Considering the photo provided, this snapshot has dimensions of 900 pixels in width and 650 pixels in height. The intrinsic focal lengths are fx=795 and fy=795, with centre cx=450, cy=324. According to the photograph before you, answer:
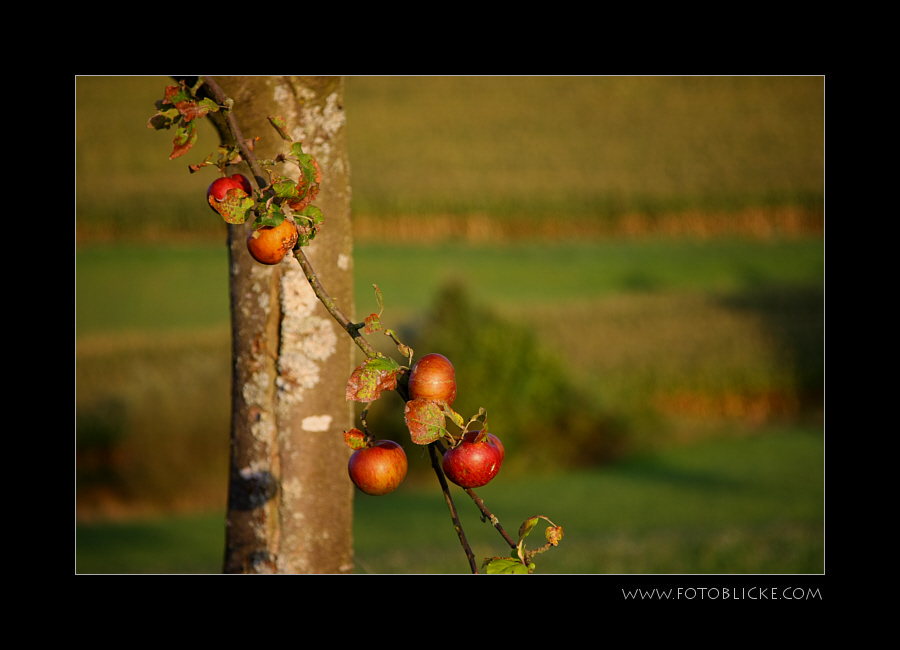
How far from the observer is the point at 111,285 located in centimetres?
1155

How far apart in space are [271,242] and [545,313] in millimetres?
9477

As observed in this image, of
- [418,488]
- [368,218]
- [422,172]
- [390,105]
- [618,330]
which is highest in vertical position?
[390,105]

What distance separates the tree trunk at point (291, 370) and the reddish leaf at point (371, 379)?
794mm

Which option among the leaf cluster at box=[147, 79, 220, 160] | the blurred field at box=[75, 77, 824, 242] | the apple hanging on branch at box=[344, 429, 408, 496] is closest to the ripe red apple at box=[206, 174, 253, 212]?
the leaf cluster at box=[147, 79, 220, 160]

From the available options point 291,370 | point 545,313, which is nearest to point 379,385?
point 291,370

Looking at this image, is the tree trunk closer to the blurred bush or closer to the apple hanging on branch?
the apple hanging on branch

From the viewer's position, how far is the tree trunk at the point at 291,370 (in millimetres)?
1817

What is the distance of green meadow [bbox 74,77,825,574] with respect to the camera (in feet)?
19.5

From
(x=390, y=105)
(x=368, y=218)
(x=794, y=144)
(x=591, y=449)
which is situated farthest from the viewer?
(x=390, y=105)

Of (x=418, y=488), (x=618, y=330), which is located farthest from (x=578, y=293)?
(x=418, y=488)

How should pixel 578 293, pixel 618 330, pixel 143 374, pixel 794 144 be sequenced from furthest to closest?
pixel 794 144
pixel 578 293
pixel 618 330
pixel 143 374

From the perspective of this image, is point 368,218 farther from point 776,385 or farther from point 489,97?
point 776,385

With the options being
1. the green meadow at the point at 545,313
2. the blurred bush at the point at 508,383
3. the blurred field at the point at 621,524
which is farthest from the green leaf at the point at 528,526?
the blurred bush at the point at 508,383

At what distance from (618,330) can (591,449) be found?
293 cm
